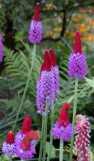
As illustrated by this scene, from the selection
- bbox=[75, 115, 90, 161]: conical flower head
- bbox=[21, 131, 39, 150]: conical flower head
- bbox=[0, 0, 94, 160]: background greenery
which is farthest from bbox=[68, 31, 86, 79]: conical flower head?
bbox=[0, 0, 94, 160]: background greenery

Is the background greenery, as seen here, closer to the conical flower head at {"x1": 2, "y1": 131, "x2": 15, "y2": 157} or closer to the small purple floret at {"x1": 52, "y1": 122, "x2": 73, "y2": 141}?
the conical flower head at {"x1": 2, "y1": 131, "x2": 15, "y2": 157}

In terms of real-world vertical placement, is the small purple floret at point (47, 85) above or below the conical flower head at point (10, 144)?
above

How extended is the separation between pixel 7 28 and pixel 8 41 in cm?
23

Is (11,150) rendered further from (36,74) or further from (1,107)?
(1,107)

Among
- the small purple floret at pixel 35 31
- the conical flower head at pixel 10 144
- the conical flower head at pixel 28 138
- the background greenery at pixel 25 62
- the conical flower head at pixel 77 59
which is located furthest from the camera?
the background greenery at pixel 25 62

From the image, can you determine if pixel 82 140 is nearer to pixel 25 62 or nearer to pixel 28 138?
pixel 28 138

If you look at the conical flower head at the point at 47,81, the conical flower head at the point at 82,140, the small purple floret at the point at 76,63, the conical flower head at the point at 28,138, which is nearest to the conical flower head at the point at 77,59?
the small purple floret at the point at 76,63

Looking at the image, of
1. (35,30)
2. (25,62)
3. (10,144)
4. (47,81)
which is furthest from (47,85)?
(25,62)

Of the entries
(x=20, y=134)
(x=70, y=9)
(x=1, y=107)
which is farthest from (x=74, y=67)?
(x=70, y=9)

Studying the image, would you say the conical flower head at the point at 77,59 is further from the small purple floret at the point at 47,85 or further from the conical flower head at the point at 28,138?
the conical flower head at the point at 28,138

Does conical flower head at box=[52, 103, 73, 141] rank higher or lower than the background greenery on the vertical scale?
lower

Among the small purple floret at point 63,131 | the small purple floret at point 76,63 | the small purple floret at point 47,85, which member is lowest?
the small purple floret at point 63,131

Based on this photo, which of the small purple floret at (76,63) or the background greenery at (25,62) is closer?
the small purple floret at (76,63)

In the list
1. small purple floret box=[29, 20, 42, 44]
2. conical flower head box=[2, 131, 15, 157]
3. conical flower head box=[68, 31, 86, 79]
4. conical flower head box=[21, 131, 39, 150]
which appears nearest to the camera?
conical flower head box=[21, 131, 39, 150]
